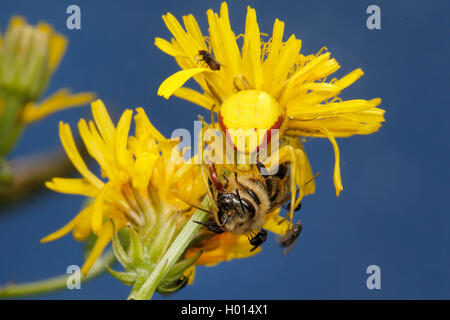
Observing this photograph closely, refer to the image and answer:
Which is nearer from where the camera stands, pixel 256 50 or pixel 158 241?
pixel 256 50

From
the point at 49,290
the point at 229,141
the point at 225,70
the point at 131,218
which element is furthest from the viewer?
the point at 49,290

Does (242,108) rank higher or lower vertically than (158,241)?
higher

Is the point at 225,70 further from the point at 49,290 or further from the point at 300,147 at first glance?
the point at 49,290

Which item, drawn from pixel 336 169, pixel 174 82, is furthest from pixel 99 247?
pixel 336 169

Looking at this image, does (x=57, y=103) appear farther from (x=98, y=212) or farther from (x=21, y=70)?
(x=98, y=212)

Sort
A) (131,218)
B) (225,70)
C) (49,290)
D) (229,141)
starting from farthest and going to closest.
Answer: (49,290)
(131,218)
(225,70)
(229,141)

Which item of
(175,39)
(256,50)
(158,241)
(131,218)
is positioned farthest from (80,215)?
(256,50)

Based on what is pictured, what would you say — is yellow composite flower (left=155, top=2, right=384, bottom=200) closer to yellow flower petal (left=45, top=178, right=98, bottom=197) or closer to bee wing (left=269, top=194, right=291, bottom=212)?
bee wing (left=269, top=194, right=291, bottom=212)
